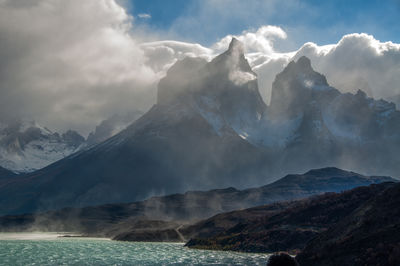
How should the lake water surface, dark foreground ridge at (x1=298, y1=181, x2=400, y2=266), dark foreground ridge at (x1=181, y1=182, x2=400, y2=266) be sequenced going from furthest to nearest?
1. the lake water surface
2. dark foreground ridge at (x1=181, y1=182, x2=400, y2=266)
3. dark foreground ridge at (x1=298, y1=181, x2=400, y2=266)

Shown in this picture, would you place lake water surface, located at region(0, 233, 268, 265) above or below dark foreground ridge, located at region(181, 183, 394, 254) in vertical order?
below

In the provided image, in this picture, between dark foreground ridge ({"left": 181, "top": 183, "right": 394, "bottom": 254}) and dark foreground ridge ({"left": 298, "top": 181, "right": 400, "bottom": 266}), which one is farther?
dark foreground ridge ({"left": 181, "top": 183, "right": 394, "bottom": 254})

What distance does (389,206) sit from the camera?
72.3m

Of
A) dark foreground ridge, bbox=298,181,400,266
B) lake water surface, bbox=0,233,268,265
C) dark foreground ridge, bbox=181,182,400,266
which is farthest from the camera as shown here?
lake water surface, bbox=0,233,268,265

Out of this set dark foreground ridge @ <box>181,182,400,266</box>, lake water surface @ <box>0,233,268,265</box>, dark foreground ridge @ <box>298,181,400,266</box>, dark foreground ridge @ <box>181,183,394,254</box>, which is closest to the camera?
dark foreground ridge @ <box>298,181,400,266</box>

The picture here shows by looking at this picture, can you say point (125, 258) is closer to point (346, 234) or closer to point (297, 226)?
point (346, 234)

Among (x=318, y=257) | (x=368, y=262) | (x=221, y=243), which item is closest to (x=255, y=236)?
(x=221, y=243)

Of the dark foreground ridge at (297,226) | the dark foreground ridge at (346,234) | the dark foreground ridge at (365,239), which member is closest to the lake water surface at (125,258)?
the dark foreground ridge at (297,226)

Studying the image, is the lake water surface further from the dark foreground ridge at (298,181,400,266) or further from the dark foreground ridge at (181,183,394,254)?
the dark foreground ridge at (298,181,400,266)

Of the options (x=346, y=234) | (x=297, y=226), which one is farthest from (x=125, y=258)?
(x=297, y=226)

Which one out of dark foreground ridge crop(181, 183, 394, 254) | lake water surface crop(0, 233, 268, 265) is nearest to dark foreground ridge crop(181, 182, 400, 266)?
dark foreground ridge crop(181, 183, 394, 254)

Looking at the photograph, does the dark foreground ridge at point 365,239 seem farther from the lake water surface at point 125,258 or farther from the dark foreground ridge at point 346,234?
the lake water surface at point 125,258

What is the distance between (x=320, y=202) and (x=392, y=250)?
312 feet

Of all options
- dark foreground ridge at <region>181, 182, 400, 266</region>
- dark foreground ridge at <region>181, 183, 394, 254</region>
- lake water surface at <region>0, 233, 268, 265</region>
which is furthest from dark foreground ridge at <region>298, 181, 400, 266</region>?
dark foreground ridge at <region>181, 183, 394, 254</region>
